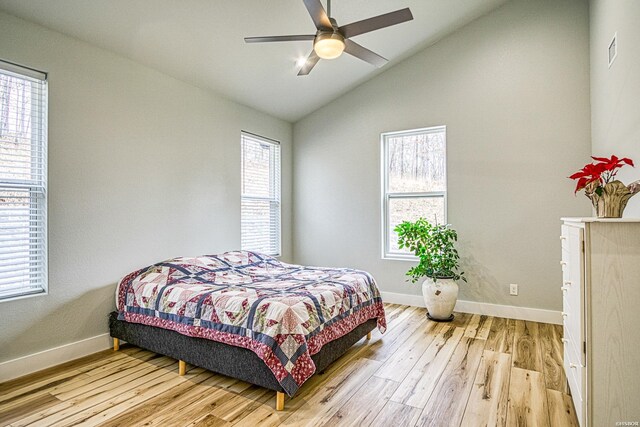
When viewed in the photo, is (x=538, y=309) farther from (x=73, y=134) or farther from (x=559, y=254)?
(x=73, y=134)

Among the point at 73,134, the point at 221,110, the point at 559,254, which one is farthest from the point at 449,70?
the point at 73,134

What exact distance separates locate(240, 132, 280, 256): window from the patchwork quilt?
114cm

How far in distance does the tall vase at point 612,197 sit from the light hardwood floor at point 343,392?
120cm

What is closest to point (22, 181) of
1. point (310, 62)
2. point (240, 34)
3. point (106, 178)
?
point (106, 178)

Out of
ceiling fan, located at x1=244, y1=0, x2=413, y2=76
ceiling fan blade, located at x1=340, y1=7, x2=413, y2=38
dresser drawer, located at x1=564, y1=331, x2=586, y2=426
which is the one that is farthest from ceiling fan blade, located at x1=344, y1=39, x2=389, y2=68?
dresser drawer, located at x1=564, y1=331, x2=586, y2=426

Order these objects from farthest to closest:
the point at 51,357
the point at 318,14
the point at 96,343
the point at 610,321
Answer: the point at 96,343, the point at 51,357, the point at 318,14, the point at 610,321

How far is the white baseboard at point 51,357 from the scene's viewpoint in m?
2.51

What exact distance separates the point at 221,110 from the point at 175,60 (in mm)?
888

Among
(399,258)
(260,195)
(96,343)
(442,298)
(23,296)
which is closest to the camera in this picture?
(23,296)

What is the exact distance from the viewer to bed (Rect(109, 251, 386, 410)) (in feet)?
7.13

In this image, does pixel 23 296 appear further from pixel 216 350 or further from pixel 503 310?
pixel 503 310

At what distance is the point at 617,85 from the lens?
266cm

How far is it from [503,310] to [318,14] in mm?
3631

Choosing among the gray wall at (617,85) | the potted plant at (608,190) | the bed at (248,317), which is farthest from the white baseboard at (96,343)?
the potted plant at (608,190)
